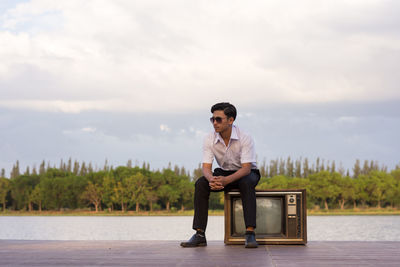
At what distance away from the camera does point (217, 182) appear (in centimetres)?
605

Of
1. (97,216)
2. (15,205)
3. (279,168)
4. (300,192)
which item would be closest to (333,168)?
(279,168)

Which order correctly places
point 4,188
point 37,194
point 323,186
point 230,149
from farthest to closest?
point 4,188, point 37,194, point 323,186, point 230,149

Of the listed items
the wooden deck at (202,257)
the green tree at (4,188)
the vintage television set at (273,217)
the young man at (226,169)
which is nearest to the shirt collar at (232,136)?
the young man at (226,169)

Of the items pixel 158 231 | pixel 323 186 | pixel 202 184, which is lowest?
pixel 158 231

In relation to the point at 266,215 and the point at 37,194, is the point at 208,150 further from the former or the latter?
the point at 37,194

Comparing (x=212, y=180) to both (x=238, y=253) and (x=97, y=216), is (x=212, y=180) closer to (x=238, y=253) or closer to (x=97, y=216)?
(x=238, y=253)

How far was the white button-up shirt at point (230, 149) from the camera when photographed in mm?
6336

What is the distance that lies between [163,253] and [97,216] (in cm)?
8678

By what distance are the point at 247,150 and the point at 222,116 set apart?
474 mm

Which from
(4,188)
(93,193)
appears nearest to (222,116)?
(93,193)

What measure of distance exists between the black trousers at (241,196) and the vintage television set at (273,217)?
230 mm

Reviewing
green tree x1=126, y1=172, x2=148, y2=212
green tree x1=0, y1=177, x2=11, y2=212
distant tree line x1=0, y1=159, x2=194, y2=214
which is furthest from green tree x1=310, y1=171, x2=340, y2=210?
green tree x1=0, y1=177, x2=11, y2=212

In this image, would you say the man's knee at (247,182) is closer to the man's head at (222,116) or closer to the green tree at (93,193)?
the man's head at (222,116)

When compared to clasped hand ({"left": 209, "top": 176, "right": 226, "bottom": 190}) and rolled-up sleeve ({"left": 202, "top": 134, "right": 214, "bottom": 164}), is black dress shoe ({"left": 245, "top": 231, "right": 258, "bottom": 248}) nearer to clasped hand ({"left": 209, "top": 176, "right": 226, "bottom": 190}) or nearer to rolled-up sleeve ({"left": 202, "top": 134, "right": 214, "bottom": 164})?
clasped hand ({"left": 209, "top": 176, "right": 226, "bottom": 190})
